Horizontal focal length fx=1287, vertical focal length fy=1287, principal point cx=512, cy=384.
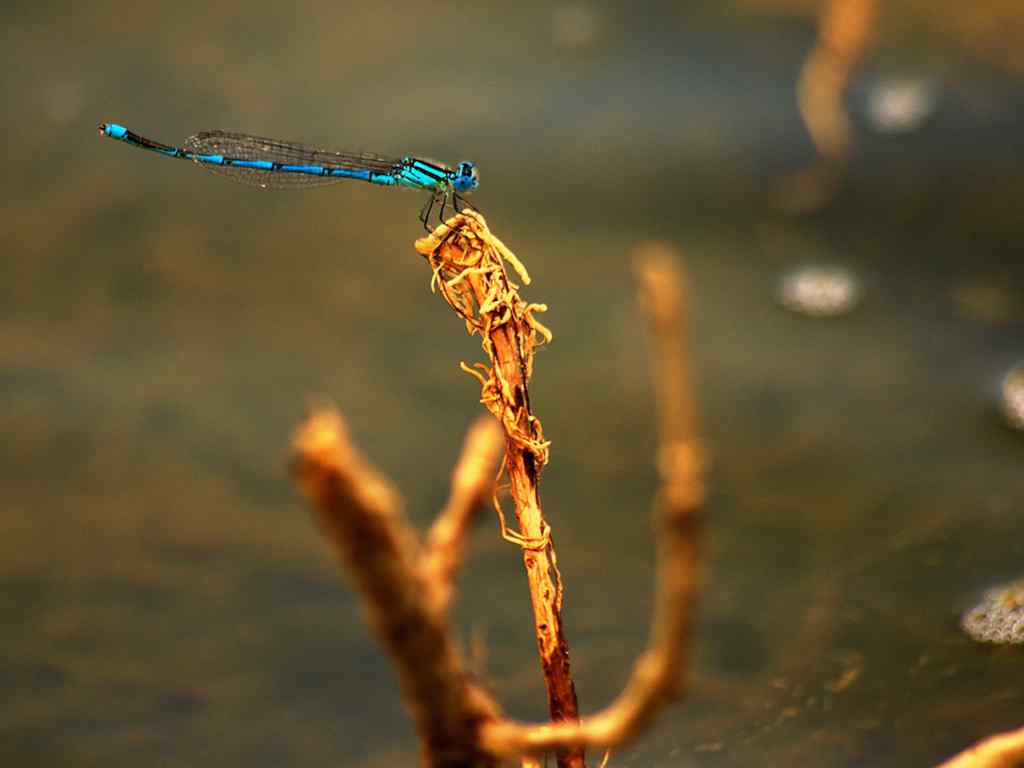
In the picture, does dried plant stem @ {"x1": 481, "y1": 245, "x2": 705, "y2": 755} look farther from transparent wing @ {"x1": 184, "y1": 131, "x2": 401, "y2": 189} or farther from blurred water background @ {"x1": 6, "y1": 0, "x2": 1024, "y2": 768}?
transparent wing @ {"x1": 184, "y1": 131, "x2": 401, "y2": 189}

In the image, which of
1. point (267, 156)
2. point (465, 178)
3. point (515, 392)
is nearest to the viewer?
point (515, 392)

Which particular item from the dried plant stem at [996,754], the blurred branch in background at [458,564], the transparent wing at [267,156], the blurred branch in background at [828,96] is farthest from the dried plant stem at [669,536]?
the blurred branch in background at [828,96]

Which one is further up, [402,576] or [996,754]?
[402,576]

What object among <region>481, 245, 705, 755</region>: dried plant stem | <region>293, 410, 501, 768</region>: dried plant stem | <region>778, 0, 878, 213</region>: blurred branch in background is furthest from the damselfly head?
<region>778, 0, 878, 213</region>: blurred branch in background

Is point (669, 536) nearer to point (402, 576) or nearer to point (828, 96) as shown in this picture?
point (402, 576)

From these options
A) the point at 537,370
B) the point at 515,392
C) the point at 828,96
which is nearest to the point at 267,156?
the point at 537,370

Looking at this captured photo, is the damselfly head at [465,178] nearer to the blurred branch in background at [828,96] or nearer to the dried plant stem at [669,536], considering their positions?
the dried plant stem at [669,536]
